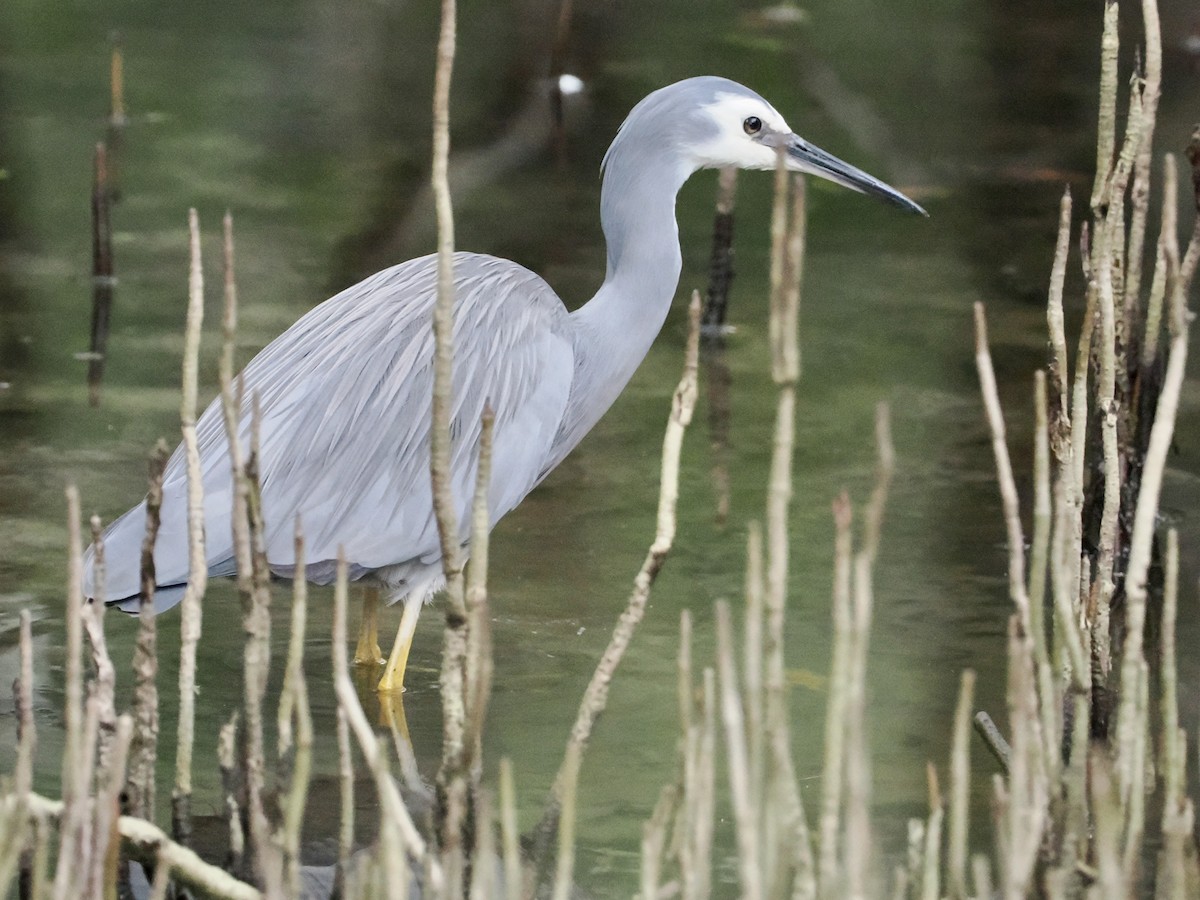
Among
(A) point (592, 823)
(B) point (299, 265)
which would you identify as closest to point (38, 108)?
(B) point (299, 265)

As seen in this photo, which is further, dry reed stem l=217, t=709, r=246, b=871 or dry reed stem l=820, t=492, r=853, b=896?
dry reed stem l=217, t=709, r=246, b=871

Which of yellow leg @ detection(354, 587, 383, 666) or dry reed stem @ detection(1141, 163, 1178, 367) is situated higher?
dry reed stem @ detection(1141, 163, 1178, 367)

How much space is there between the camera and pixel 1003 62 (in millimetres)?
11141

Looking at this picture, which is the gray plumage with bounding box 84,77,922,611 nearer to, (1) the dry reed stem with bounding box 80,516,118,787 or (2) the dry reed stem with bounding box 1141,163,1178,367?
(2) the dry reed stem with bounding box 1141,163,1178,367

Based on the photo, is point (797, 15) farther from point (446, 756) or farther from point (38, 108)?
point (446, 756)

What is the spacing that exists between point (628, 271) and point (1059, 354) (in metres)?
1.26

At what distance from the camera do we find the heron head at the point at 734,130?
185 inches

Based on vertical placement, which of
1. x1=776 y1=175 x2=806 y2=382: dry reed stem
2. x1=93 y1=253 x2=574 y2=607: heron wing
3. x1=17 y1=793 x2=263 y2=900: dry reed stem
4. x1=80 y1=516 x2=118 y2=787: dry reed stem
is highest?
x1=776 y1=175 x2=806 y2=382: dry reed stem

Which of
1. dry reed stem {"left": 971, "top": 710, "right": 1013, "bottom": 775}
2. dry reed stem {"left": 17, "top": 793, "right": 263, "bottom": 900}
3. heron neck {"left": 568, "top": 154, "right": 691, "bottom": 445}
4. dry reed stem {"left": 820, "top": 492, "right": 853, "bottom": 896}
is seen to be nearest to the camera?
dry reed stem {"left": 820, "top": 492, "right": 853, "bottom": 896}

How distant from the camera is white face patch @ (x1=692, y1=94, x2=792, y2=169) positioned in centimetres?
472

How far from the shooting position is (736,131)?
4.74 m

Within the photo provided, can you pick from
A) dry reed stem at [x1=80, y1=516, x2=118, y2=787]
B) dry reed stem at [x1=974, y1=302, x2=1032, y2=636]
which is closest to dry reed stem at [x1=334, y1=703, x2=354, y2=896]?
dry reed stem at [x1=80, y1=516, x2=118, y2=787]

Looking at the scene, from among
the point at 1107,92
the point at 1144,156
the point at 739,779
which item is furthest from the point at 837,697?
the point at 1144,156

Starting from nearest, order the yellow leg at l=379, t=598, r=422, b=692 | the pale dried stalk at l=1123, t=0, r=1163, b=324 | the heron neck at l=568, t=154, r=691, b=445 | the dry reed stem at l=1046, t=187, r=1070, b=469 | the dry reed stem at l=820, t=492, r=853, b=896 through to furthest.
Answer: the dry reed stem at l=820, t=492, r=853, b=896, the dry reed stem at l=1046, t=187, r=1070, b=469, the pale dried stalk at l=1123, t=0, r=1163, b=324, the yellow leg at l=379, t=598, r=422, b=692, the heron neck at l=568, t=154, r=691, b=445
